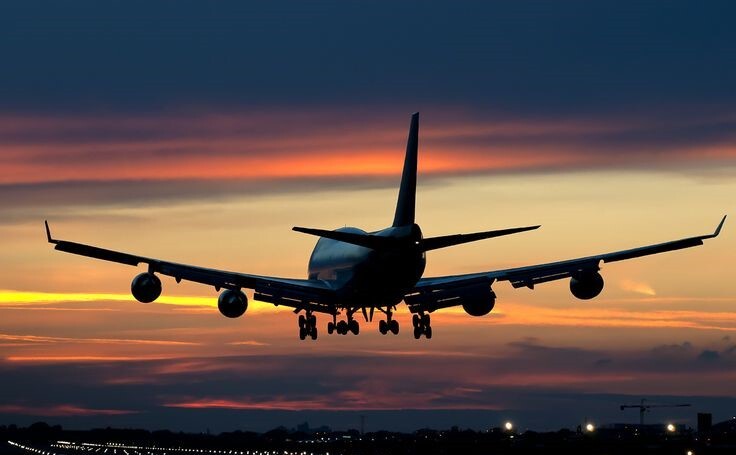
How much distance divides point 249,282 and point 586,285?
2463 cm

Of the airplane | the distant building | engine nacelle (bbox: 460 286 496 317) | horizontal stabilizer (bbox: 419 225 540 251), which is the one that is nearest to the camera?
horizontal stabilizer (bbox: 419 225 540 251)

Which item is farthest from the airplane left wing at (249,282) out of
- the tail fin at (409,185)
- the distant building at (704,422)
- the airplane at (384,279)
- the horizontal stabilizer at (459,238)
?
the distant building at (704,422)

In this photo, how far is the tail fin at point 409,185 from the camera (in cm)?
8862

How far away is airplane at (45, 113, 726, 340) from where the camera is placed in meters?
84.5

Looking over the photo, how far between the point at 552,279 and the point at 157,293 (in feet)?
94.1

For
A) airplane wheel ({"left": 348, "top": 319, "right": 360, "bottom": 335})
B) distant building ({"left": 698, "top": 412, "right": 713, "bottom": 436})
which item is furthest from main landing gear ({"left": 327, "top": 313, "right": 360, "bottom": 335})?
distant building ({"left": 698, "top": 412, "right": 713, "bottom": 436})

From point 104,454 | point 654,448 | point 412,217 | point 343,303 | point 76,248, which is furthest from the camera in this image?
point 104,454

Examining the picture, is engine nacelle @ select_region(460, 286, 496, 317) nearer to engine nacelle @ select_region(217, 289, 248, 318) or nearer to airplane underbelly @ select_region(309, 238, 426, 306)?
airplane underbelly @ select_region(309, 238, 426, 306)

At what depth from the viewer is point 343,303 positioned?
314 ft

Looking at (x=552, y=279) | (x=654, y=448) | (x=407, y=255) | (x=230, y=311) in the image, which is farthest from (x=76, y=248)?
(x=654, y=448)

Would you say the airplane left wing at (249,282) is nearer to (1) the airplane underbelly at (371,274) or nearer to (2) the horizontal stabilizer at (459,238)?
(1) the airplane underbelly at (371,274)

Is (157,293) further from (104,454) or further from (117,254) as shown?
(104,454)

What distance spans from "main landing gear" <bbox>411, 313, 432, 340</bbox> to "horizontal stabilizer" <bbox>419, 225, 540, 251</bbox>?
47.9ft

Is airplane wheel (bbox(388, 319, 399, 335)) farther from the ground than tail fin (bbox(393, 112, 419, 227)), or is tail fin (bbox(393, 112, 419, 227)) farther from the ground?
tail fin (bbox(393, 112, 419, 227))
